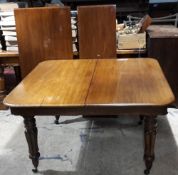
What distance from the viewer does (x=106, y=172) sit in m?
1.71

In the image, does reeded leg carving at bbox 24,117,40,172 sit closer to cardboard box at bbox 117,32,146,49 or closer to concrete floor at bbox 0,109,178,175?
concrete floor at bbox 0,109,178,175

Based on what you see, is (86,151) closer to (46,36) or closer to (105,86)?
(105,86)

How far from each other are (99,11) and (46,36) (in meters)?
0.50

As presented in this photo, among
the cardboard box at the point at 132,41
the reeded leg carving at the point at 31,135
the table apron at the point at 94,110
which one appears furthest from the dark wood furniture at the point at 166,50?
the reeded leg carving at the point at 31,135

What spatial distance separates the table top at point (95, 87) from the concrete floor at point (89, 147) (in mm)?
589

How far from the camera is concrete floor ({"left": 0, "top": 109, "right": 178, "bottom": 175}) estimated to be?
175 cm

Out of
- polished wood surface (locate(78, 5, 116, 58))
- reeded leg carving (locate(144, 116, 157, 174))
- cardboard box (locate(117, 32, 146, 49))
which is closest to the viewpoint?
reeded leg carving (locate(144, 116, 157, 174))

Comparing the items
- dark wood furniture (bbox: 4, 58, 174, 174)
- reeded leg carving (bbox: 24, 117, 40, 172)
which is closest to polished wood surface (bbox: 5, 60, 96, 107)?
dark wood furniture (bbox: 4, 58, 174, 174)

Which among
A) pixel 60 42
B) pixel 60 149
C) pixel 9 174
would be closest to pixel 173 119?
pixel 60 149

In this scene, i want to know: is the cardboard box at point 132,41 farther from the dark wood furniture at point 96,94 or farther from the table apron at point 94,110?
the table apron at point 94,110

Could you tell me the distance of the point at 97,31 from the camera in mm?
2188

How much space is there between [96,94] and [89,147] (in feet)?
2.39

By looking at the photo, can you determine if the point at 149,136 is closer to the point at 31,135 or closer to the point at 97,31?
the point at 31,135

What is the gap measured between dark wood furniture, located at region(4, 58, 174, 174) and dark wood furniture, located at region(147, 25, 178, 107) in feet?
1.26
